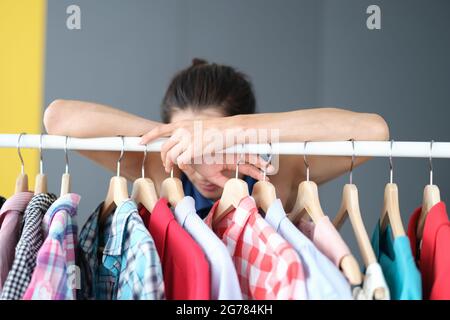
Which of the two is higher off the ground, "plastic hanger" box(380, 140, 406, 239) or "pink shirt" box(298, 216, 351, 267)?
"plastic hanger" box(380, 140, 406, 239)

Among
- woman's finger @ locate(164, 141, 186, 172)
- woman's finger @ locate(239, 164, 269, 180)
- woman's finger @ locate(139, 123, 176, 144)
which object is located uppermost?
woman's finger @ locate(139, 123, 176, 144)

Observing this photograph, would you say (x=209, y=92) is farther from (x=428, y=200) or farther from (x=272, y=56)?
(x=272, y=56)

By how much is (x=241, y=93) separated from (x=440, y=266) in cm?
72

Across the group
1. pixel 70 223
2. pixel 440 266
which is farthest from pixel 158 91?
pixel 440 266

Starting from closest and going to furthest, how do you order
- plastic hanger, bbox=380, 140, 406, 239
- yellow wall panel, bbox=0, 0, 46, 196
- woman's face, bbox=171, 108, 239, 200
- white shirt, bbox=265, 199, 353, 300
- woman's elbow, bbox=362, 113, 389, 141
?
1. white shirt, bbox=265, 199, 353, 300
2. plastic hanger, bbox=380, 140, 406, 239
3. woman's elbow, bbox=362, 113, 389, 141
4. woman's face, bbox=171, 108, 239, 200
5. yellow wall panel, bbox=0, 0, 46, 196

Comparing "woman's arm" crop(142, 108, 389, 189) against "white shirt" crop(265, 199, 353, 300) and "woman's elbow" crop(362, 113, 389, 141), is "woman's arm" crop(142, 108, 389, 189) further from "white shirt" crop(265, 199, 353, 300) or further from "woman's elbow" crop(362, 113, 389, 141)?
"white shirt" crop(265, 199, 353, 300)

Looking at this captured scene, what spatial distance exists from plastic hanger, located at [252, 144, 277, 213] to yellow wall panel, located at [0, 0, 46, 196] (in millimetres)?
1602

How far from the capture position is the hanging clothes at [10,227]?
2.73 feet

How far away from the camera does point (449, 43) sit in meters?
2.35

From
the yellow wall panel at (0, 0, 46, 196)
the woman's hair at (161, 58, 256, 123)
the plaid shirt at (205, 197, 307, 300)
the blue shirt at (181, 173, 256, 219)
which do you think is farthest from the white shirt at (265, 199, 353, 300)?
the yellow wall panel at (0, 0, 46, 196)

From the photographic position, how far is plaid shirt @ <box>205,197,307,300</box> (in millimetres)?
741

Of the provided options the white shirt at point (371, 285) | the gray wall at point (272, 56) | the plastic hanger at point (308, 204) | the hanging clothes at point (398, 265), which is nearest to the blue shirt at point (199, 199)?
the plastic hanger at point (308, 204)

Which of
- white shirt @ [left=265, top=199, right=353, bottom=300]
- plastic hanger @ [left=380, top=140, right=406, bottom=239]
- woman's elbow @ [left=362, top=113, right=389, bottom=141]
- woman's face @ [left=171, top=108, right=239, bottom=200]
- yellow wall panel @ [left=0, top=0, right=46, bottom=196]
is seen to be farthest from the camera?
yellow wall panel @ [left=0, top=0, right=46, bottom=196]

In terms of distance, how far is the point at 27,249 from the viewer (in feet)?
2.64
